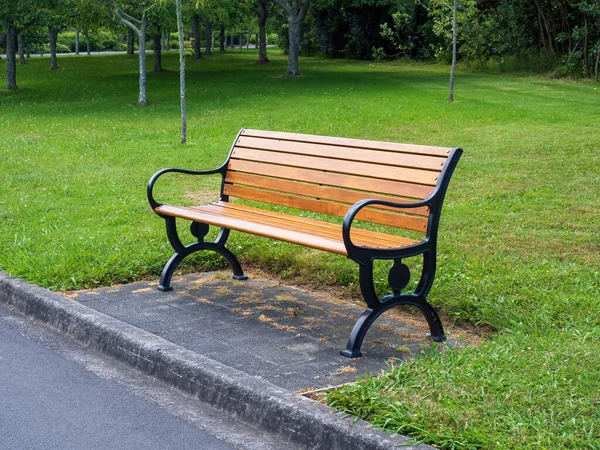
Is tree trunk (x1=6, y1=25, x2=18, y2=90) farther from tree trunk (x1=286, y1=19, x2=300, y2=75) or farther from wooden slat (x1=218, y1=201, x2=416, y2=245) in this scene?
wooden slat (x1=218, y1=201, x2=416, y2=245)

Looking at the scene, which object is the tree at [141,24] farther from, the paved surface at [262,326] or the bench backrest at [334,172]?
the paved surface at [262,326]

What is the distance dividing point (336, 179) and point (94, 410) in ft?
7.46

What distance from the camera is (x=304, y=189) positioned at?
19.7 feet

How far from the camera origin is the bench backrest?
16.8 ft

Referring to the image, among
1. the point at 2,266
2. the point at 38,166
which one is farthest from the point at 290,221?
the point at 38,166

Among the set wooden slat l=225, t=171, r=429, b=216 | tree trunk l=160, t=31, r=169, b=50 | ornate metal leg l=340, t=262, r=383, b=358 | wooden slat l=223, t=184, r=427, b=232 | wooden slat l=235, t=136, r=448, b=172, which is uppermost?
tree trunk l=160, t=31, r=169, b=50

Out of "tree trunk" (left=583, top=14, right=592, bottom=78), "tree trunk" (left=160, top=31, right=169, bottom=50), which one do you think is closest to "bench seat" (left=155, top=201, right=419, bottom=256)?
"tree trunk" (left=583, top=14, right=592, bottom=78)

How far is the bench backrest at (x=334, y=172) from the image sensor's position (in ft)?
16.8

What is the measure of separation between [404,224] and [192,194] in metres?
5.26

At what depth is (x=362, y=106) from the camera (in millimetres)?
20281

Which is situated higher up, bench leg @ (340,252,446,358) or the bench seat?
the bench seat

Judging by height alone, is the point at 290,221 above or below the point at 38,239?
above

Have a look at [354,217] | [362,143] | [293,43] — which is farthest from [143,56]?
[354,217]

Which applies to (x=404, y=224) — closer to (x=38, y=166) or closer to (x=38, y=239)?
(x=38, y=239)
